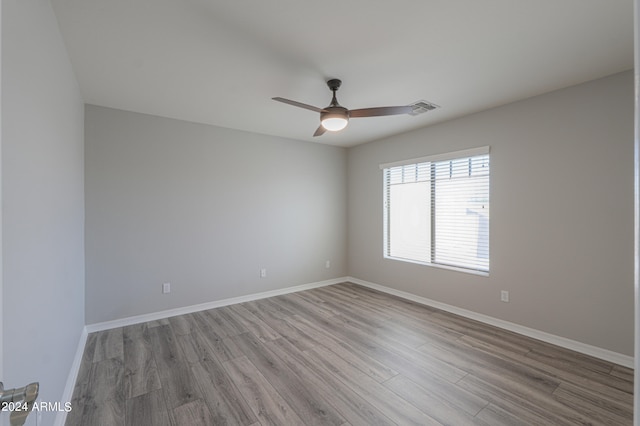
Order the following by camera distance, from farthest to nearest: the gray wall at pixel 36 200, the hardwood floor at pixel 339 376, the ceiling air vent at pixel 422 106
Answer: the ceiling air vent at pixel 422 106 < the hardwood floor at pixel 339 376 < the gray wall at pixel 36 200

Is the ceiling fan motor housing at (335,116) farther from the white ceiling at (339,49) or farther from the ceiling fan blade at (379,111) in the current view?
the white ceiling at (339,49)

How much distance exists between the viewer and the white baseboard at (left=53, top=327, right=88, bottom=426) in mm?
1889

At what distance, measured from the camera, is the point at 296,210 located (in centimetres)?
498

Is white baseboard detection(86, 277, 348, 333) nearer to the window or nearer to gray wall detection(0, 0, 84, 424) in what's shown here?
gray wall detection(0, 0, 84, 424)

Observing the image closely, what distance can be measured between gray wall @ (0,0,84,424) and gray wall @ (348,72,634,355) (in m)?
4.04

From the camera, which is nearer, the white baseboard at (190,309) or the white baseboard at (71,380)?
the white baseboard at (71,380)

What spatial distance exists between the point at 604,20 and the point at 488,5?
0.85 meters

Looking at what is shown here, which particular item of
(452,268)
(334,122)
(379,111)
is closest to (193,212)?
(334,122)

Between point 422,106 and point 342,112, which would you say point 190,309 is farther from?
point 422,106

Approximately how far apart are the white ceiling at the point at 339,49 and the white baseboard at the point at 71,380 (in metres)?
2.55

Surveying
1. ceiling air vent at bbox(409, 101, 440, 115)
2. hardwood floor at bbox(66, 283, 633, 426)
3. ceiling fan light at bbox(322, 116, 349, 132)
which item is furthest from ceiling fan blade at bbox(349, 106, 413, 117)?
hardwood floor at bbox(66, 283, 633, 426)

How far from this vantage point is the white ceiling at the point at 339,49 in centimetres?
184

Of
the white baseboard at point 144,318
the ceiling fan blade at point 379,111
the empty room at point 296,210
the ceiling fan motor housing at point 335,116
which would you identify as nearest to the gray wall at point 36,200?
the empty room at point 296,210

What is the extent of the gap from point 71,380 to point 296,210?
341 centimetres
